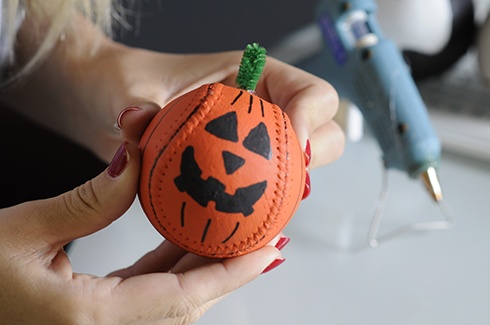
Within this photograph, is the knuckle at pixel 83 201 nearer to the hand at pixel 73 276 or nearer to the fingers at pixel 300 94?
the hand at pixel 73 276

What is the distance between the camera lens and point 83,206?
0.44 m

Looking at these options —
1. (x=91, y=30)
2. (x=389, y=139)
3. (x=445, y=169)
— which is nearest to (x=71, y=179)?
(x=91, y=30)

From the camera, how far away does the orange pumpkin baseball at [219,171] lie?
1.38 feet

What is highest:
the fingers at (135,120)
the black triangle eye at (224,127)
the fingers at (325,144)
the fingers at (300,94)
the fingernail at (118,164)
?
the fingers at (135,120)

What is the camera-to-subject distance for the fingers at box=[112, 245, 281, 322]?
1.49 ft

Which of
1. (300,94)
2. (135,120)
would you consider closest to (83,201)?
(135,120)

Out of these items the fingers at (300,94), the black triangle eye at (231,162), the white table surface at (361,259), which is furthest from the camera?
the white table surface at (361,259)

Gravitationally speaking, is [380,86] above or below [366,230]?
above

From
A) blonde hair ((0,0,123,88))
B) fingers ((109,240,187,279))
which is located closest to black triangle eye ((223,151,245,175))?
fingers ((109,240,187,279))

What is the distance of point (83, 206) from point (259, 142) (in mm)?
189

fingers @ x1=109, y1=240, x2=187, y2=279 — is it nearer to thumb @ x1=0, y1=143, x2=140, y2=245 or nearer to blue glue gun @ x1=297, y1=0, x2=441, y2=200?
thumb @ x1=0, y1=143, x2=140, y2=245

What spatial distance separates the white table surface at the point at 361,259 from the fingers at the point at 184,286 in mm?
216

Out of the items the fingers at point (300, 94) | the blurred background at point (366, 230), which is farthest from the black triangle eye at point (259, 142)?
the blurred background at point (366, 230)

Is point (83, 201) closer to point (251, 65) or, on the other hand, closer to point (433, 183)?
point (251, 65)
